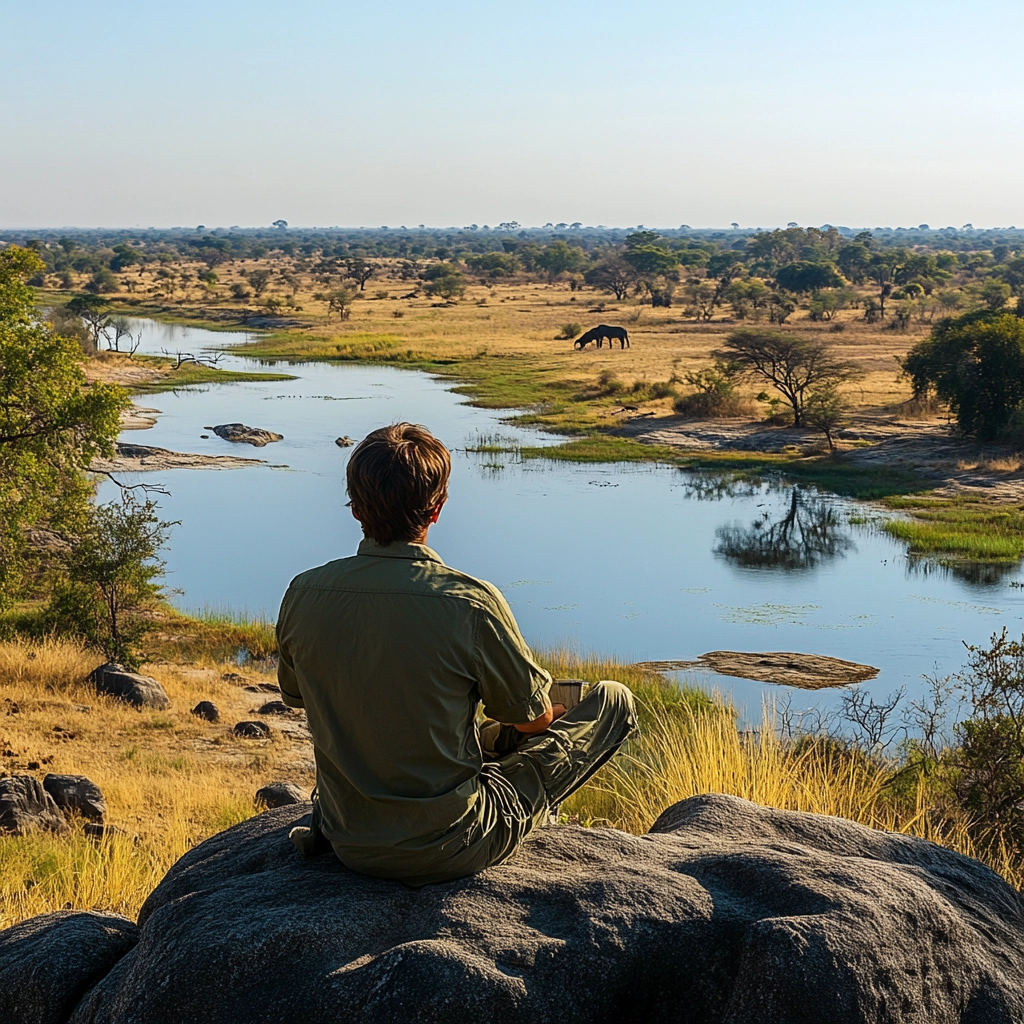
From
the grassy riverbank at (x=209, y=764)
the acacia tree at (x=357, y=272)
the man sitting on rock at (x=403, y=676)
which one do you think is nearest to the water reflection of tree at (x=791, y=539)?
the grassy riverbank at (x=209, y=764)

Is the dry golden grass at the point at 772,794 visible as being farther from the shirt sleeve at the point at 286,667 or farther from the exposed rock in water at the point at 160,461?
the exposed rock in water at the point at 160,461

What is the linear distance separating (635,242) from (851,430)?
76356 millimetres

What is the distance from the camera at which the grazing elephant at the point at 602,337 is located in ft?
160

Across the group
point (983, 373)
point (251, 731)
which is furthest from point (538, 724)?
point (983, 373)

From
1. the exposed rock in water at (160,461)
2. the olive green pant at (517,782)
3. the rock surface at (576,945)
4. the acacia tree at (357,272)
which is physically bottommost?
the exposed rock in water at (160,461)

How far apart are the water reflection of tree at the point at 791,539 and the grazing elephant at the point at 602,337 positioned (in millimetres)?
25201

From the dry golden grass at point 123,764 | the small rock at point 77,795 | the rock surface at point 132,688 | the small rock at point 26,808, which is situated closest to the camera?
the dry golden grass at point 123,764

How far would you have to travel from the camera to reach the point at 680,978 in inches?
114

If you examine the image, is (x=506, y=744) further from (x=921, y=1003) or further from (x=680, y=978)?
(x=921, y=1003)

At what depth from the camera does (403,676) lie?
9.62ft

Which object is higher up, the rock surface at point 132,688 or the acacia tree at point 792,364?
the acacia tree at point 792,364

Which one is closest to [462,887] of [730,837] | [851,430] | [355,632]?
[355,632]

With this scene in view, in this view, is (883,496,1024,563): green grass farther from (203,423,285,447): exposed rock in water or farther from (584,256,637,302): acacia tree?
(584,256,637,302): acacia tree

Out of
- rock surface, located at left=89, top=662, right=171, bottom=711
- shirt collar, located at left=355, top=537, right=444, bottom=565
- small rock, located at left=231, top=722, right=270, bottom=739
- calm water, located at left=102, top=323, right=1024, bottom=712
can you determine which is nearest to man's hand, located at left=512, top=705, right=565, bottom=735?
shirt collar, located at left=355, top=537, right=444, bottom=565
